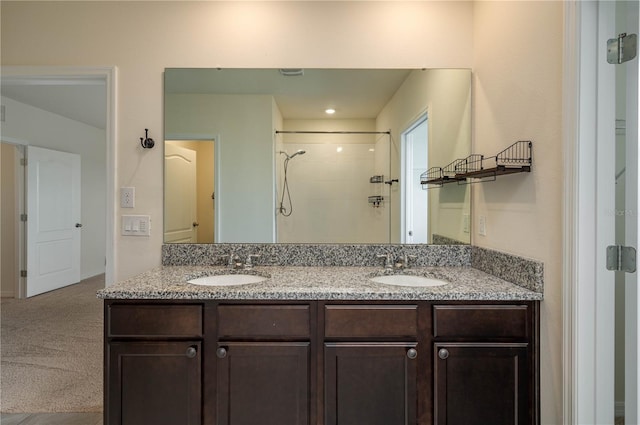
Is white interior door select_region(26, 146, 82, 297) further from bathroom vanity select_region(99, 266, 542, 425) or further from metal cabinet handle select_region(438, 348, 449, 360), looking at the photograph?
metal cabinet handle select_region(438, 348, 449, 360)

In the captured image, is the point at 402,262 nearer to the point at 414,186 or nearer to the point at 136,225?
the point at 414,186

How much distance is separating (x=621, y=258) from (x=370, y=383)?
104cm

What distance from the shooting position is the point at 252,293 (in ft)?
4.94

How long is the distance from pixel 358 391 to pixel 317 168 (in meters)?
1.28

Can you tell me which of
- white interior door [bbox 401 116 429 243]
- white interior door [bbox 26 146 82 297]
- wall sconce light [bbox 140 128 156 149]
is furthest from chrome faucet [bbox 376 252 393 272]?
white interior door [bbox 26 146 82 297]

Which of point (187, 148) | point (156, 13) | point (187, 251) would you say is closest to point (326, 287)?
point (187, 251)

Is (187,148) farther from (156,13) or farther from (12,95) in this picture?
(12,95)

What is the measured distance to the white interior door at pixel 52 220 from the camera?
4.76 m

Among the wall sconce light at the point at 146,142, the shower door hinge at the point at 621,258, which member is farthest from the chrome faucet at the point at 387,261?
the wall sconce light at the point at 146,142

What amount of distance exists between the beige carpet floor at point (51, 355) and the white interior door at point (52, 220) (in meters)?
0.50

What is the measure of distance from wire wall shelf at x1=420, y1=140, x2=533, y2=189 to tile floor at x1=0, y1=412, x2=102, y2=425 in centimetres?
239

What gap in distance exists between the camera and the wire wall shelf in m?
1.58

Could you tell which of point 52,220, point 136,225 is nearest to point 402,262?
point 136,225

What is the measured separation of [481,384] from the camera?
1.50 m
